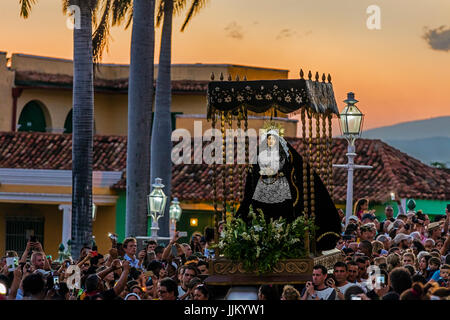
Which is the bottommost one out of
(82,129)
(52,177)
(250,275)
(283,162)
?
(250,275)

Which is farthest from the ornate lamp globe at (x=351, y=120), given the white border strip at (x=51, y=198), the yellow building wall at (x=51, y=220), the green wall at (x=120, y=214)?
the white border strip at (x=51, y=198)

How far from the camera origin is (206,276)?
14.3 metres

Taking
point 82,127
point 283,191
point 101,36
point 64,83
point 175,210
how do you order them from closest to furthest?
1. point 283,191
2. point 82,127
3. point 101,36
4. point 175,210
5. point 64,83

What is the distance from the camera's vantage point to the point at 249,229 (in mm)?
14016

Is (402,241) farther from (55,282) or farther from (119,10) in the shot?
(119,10)

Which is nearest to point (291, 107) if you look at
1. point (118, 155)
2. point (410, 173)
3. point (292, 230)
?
point (292, 230)

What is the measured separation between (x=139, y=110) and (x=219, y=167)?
52.7 feet

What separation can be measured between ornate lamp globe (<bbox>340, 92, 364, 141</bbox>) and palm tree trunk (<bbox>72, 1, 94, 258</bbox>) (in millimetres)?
6348

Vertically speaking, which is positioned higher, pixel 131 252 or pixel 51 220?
pixel 51 220

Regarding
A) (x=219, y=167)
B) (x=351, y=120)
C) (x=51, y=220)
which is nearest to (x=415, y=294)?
(x=351, y=120)

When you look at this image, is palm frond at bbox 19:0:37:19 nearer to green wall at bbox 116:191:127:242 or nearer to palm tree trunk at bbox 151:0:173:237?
palm tree trunk at bbox 151:0:173:237

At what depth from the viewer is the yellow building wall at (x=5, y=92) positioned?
46094 mm
